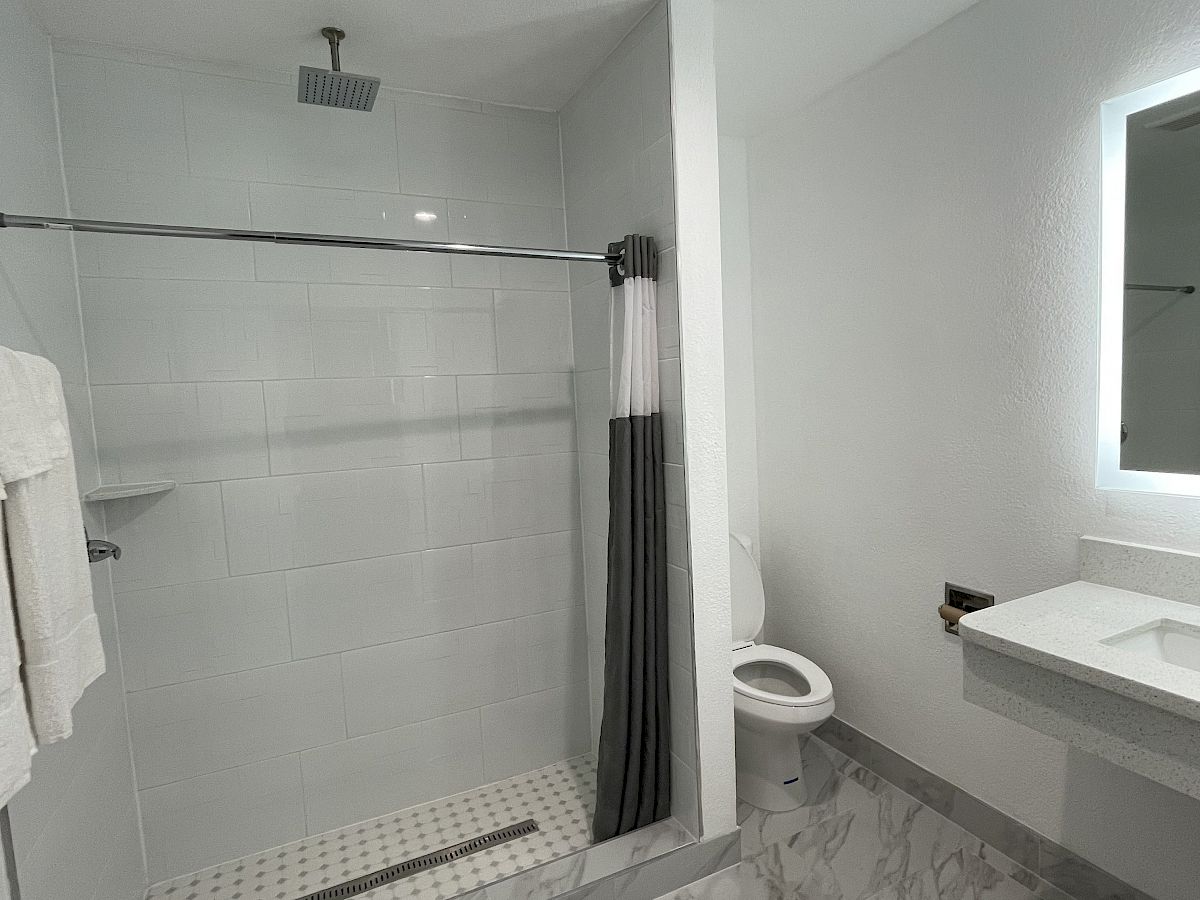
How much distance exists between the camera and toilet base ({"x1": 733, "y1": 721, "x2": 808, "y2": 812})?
2.15 metres

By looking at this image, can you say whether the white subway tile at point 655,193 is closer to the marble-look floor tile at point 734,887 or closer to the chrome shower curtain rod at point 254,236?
the chrome shower curtain rod at point 254,236

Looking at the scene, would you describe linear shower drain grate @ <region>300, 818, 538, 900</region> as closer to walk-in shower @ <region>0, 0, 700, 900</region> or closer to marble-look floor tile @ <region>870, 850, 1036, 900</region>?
walk-in shower @ <region>0, 0, 700, 900</region>

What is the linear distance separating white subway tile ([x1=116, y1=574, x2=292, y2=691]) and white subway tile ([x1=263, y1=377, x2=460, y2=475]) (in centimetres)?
37

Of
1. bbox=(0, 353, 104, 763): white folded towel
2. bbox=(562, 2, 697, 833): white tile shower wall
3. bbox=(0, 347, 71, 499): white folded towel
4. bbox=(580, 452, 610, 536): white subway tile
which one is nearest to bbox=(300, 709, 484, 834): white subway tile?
bbox=(562, 2, 697, 833): white tile shower wall

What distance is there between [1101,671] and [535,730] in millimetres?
1730

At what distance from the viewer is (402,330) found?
2123mm

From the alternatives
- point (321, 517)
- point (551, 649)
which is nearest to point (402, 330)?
point (321, 517)

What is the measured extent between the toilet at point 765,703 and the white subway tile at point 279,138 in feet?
5.64

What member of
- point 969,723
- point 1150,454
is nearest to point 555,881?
point 969,723

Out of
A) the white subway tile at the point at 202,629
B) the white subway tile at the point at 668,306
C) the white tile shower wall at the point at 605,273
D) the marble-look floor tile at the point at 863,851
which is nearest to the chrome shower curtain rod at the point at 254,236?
the white subway tile at the point at 668,306

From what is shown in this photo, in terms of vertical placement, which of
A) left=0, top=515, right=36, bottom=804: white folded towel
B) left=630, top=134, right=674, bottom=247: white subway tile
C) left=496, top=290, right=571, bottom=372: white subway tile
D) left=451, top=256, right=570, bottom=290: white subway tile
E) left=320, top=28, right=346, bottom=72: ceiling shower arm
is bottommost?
left=0, top=515, right=36, bottom=804: white folded towel

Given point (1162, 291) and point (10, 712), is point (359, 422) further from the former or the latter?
point (1162, 291)

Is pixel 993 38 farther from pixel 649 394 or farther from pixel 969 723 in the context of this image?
pixel 969 723

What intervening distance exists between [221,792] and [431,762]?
0.60 m
